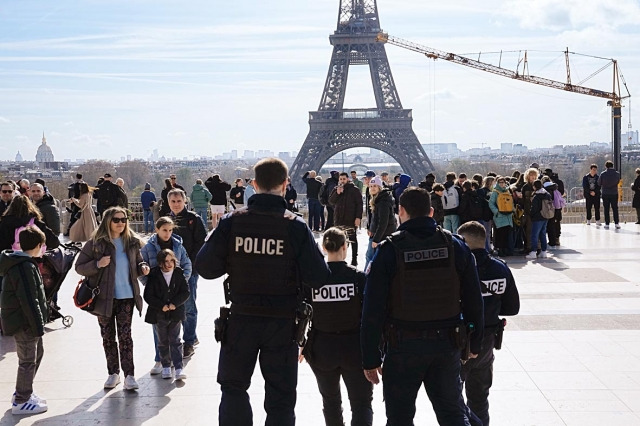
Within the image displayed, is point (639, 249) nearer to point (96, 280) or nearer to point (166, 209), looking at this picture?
point (166, 209)

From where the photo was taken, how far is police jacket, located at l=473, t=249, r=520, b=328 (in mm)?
5566

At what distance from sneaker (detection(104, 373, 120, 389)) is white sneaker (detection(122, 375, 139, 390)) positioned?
14 centimetres

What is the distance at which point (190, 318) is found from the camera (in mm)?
8328

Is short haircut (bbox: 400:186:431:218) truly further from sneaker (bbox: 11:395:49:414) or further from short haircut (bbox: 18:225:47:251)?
sneaker (bbox: 11:395:49:414)

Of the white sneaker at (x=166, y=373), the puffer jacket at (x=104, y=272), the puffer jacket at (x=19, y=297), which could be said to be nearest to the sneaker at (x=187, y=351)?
the white sneaker at (x=166, y=373)

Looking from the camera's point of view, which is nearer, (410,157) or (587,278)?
(587,278)

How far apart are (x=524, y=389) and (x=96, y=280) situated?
3751 mm

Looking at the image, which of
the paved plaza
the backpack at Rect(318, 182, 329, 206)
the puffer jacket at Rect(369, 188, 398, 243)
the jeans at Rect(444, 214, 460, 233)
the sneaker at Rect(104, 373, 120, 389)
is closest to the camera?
the paved plaza

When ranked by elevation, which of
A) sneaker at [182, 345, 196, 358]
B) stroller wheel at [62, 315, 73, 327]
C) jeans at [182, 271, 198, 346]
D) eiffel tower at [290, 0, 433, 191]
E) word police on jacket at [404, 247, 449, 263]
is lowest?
sneaker at [182, 345, 196, 358]

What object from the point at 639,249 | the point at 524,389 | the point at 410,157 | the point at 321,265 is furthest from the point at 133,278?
the point at 410,157

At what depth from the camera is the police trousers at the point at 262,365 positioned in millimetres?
4824

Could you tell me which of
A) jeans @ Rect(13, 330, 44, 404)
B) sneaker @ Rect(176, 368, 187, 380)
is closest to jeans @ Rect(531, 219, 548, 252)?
sneaker @ Rect(176, 368, 187, 380)

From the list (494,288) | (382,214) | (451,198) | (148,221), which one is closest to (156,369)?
(494,288)

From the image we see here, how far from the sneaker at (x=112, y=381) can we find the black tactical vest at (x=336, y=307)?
8.64 ft
